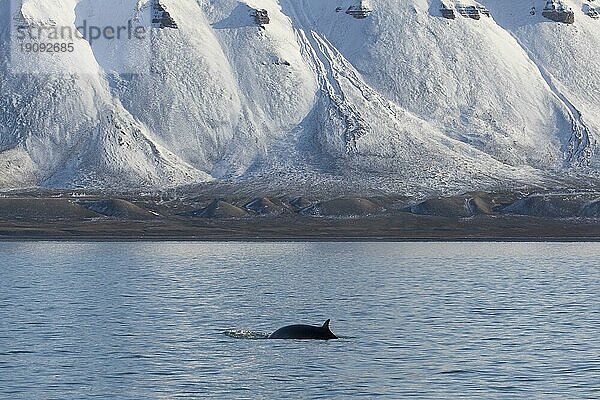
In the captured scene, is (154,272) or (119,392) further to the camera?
(154,272)

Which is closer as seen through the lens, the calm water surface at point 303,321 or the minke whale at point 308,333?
the calm water surface at point 303,321

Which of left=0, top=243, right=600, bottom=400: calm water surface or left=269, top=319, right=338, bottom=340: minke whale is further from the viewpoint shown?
left=269, top=319, right=338, bottom=340: minke whale

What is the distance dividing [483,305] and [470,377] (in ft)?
111

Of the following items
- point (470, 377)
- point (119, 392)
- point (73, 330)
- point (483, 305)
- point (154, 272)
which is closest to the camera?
point (119, 392)

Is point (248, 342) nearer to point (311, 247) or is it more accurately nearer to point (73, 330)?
point (73, 330)

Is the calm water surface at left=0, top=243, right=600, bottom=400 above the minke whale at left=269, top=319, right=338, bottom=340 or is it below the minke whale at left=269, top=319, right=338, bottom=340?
below

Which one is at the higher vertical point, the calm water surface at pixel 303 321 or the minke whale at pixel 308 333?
the minke whale at pixel 308 333

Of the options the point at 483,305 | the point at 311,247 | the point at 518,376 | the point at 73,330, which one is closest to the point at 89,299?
the point at 73,330

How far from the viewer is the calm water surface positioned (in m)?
53.4

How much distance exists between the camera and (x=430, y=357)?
6078cm

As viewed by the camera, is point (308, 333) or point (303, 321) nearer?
point (308, 333)

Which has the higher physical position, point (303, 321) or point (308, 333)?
point (308, 333)

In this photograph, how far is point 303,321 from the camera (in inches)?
3108

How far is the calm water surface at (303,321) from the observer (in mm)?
53406
